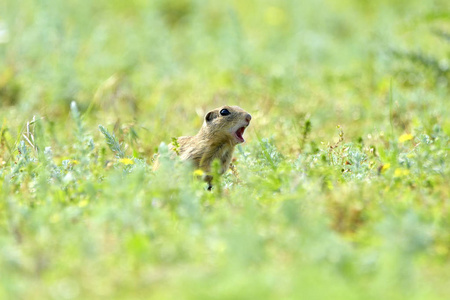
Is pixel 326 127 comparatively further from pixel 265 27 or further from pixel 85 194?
pixel 265 27

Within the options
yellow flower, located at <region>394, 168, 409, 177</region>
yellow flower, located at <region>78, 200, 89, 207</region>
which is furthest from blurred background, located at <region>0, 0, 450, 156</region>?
yellow flower, located at <region>78, 200, 89, 207</region>

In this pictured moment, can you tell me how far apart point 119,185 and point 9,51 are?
462 cm

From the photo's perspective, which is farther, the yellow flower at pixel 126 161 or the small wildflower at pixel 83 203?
the yellow flower at pixel 126 161

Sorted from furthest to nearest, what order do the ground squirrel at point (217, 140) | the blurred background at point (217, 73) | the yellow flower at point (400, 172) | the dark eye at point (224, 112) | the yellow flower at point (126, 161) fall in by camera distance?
the blurred background at point (217, 73) < the dark eye at point (224, 112) < the ground squirrel at point (217, 140) < the yellow flower at point (126, 161) < the yellow flower at point (400, 172)

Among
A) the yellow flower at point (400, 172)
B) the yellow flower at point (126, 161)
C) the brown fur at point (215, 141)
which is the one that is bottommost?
the yellow flower at point (400, 172)

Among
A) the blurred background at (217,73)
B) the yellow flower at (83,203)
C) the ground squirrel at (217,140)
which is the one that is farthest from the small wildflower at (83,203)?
the blurred background at (217,73)

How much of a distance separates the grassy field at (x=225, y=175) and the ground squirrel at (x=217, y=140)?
0.55ft

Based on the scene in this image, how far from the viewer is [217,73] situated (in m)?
8.34

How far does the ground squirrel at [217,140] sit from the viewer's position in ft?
17.1

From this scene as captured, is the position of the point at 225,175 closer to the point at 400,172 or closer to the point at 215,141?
the point at 215,141

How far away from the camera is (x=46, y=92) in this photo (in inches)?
276

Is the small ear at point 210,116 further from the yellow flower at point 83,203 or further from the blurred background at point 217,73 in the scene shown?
the yellow flower at point 83,203

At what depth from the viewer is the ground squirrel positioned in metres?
5.21

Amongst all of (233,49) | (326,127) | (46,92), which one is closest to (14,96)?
(46,92)
